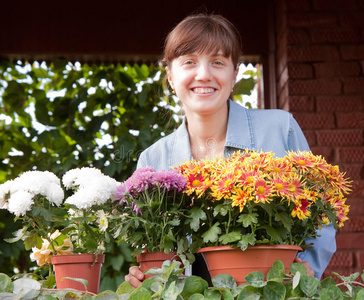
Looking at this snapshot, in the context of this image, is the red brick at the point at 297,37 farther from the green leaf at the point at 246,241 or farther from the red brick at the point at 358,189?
the green leaf at the point at 246,241

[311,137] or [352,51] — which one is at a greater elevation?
[352,51]

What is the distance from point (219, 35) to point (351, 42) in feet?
5.60

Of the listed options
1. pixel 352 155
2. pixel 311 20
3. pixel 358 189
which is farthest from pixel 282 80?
pixel 358 189

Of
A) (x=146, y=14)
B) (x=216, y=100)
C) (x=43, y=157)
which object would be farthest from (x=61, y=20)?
(x=216, y=100)

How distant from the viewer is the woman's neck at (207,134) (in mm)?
1888

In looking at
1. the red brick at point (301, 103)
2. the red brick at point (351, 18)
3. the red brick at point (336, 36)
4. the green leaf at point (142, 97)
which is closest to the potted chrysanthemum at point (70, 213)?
the red brick at point (301, 103)

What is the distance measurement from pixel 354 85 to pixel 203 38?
1701 millimetres

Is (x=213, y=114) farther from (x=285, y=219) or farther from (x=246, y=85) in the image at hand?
(x=246, y=85)

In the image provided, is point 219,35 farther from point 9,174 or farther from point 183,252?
point 9,174

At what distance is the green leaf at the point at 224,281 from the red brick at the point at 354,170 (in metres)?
2.04

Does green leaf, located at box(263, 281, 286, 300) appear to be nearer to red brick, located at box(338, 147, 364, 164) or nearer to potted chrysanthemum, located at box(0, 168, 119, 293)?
potted chrysanthemum, located at box(0, 168, 119, 293)

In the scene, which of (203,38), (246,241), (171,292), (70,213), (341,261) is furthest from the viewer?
(341,261)

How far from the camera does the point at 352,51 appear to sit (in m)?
3.14

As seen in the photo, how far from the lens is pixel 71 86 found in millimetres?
3938
